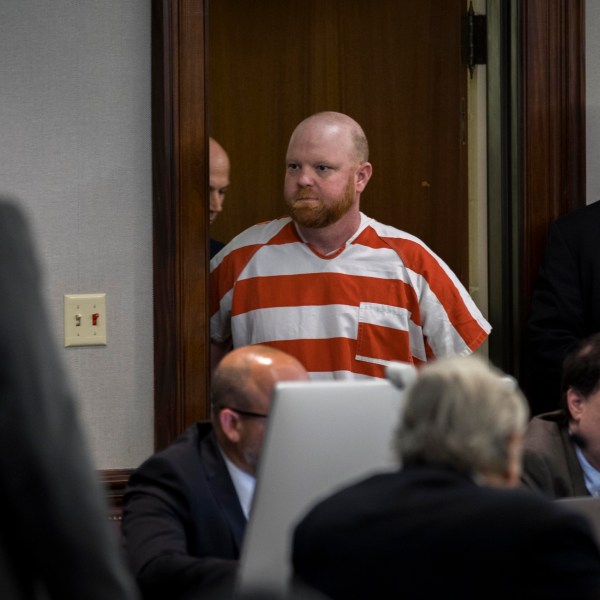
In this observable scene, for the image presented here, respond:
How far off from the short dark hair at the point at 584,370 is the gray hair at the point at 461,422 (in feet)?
3.54

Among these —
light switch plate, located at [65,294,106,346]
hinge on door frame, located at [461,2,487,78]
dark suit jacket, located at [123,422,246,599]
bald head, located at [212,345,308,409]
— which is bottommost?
dark suit jacket, located at [123,422,246,599]

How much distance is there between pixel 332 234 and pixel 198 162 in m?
0.38

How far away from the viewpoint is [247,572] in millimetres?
1533

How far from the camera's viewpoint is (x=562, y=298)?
3127 mm

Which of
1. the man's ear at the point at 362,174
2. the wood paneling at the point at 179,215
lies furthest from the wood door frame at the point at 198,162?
the man's ear at the point at 362,174

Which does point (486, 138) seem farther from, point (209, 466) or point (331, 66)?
point (209, 466)

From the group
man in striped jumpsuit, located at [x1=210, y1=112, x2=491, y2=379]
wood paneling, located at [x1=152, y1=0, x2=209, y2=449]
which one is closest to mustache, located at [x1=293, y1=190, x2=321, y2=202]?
man in striped jumpsuit, located at [x1=210, y1=112, x2=491, y2=379]

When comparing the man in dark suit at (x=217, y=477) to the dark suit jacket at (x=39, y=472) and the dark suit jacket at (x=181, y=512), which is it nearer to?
the dark suit jacket at (x=181, y=512)

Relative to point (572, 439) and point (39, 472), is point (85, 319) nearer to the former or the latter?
point (572, 439)

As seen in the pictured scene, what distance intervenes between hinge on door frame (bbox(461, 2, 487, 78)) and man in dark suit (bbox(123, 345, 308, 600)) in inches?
78.8

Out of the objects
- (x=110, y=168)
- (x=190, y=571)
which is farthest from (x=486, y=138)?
(x=190, y=571)

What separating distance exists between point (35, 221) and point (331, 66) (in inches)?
60.2

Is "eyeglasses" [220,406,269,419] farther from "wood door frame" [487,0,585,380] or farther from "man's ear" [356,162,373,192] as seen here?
"wood door frame" [487,0,585,380]

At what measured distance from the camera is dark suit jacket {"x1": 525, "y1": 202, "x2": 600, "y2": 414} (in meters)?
3.10
